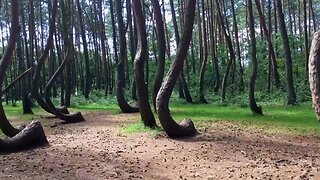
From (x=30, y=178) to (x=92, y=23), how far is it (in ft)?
126

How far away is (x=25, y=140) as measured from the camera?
10000 millimetres

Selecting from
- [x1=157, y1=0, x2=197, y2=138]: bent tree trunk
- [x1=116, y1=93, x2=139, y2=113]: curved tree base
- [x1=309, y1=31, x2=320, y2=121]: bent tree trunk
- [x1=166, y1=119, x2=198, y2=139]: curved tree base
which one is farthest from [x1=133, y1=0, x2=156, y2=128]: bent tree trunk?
[x1=309, y1=31, x2=320, y2=121]: bent tree trunk

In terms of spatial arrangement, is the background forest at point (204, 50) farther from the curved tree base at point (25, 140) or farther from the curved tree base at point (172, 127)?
the curved tree base at point (25, 140)

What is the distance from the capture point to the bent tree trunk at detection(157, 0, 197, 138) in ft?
37.2

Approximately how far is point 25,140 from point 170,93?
383 centimetres

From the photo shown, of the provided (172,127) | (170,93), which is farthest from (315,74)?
(170,93)

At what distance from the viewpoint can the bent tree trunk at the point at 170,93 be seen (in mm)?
11328

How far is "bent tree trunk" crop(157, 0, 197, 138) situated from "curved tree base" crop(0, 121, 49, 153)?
3041 mm

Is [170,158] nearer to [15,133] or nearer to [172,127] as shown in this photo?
[172,127]

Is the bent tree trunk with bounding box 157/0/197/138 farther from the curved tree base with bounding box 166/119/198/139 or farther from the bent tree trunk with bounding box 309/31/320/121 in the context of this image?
the bent tree trunk with bounding box 309/31/320/121

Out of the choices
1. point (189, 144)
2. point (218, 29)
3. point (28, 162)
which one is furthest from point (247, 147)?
point (218, 29)

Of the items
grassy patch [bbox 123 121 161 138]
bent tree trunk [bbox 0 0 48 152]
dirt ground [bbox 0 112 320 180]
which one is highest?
bent tree trunk [bbox 0 0 48 152]

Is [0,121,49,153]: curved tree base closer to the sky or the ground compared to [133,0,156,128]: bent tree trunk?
closer to the ground

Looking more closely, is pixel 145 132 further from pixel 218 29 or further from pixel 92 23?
pixel 92 23
